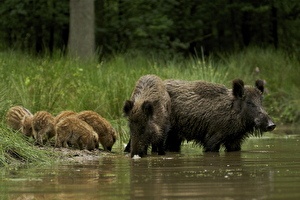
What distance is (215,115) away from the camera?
1584cm

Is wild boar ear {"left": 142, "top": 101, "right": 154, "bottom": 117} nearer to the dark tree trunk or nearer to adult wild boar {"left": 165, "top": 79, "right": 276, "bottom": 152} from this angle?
adult wild boar {"left": 165, "top": 79, "right": 276, "bottom": 152}

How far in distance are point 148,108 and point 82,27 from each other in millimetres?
14957

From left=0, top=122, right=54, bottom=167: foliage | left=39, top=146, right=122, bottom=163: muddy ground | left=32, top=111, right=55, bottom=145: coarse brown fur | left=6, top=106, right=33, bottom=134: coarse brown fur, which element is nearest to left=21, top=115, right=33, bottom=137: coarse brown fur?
left=6, top=106, right=33, bottom=134: coarse brown fur

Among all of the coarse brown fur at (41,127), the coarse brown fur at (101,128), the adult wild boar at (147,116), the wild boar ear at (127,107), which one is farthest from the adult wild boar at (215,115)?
the coarse brown fur at (41,127)

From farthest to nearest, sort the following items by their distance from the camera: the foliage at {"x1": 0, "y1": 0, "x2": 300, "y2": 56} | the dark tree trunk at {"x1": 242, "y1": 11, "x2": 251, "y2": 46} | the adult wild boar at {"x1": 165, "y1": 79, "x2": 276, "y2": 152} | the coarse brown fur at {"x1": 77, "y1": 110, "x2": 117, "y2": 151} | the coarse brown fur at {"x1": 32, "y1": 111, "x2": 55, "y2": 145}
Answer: the dark tree trunk at {"x1": 242, "y1": 11, "x2": 251, "y2": 46}, the foliage at {"x1": 0, "y1": 0, "x2": 300, "y2": 56}, the adult wild boar at {"x1": 165, "y1": 79, "x2": 276, "y2": 152}, the coarse brown fur at {"x1": 77, "y1": 110, "x2": 117, "y2": 151}, the coarse brown fur at {"x1": 32, "y1": 111, "x2": 55, "y2": 145}

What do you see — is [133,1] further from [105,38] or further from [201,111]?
[201,111]

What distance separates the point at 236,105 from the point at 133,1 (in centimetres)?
1993

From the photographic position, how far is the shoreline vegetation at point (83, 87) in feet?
42.7

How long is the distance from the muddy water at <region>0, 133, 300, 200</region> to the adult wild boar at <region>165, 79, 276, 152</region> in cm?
134

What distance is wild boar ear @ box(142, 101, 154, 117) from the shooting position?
549 inches

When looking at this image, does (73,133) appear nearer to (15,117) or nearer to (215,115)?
(15,117)

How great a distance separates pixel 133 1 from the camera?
35219 mm

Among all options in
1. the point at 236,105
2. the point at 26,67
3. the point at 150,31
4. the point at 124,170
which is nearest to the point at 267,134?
the point at 236,105

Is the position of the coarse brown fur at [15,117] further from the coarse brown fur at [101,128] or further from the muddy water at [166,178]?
the muddy water at [166,178]
